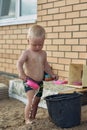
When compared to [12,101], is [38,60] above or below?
above

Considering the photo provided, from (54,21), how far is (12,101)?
5.17 feet

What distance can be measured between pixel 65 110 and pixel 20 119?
89 cm

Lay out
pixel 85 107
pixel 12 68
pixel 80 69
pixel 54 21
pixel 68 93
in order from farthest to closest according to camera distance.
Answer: pixel 12 68
pixel 54 21
pixel 80 69
pixel 85 107
pixel 68 93

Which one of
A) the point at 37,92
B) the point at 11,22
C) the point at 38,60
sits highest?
the point at 11,22

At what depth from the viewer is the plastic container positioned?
160 inches

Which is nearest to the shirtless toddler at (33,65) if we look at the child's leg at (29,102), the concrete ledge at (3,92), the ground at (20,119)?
the child's leg at (29,102)

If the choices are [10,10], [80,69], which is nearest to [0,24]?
[10,10]

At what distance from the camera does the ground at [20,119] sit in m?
4.20

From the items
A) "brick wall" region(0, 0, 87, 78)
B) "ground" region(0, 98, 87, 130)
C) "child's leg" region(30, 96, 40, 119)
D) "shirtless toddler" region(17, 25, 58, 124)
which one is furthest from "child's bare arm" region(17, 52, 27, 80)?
"brick wall" region(0, 0, 87, 78)

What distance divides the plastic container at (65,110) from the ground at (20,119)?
0.25 feet

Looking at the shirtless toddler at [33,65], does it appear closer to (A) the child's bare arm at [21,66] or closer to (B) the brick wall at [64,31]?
(A) the child's bare arm at [21,66]

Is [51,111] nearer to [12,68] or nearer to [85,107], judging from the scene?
[85,107]

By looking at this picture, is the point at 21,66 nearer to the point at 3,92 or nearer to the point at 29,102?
the point at 29,102

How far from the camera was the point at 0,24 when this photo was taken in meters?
7.71
